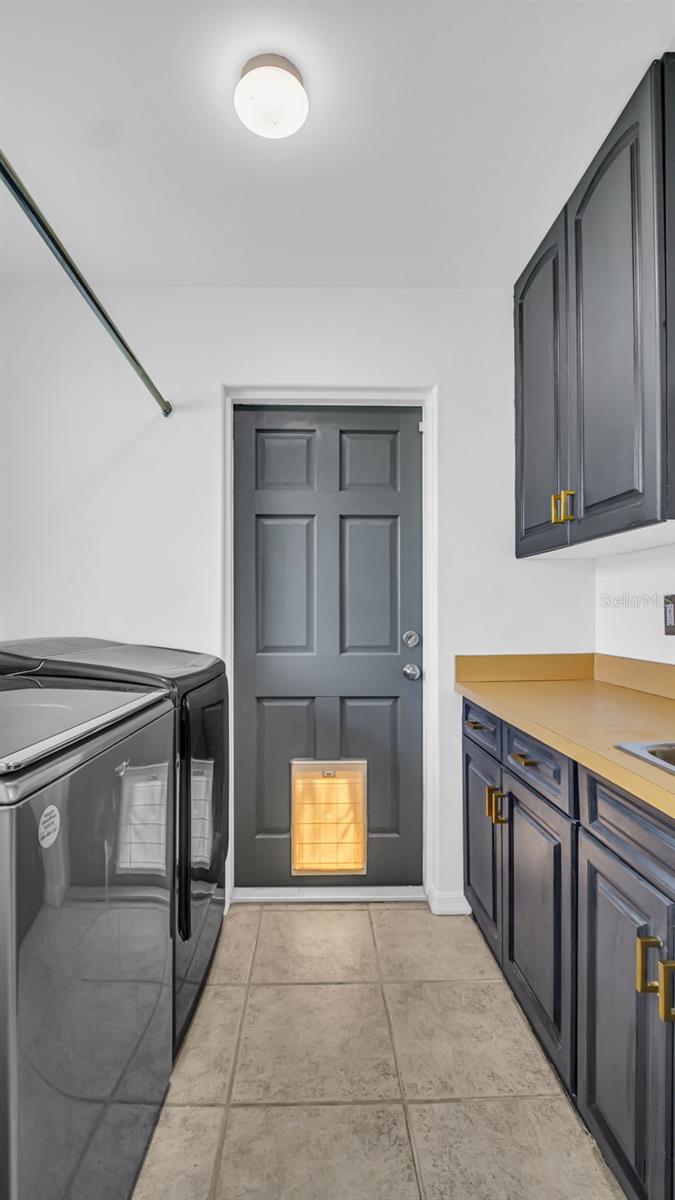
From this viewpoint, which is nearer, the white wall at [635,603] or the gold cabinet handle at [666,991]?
the gold cabinet handle at [666,991]

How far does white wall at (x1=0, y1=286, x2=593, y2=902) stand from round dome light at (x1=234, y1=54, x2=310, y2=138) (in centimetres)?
102

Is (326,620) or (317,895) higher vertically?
(326,620)

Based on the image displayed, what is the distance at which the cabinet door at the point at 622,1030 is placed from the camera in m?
1.08

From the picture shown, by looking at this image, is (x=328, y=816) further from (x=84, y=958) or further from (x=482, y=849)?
(x=84, y=958)

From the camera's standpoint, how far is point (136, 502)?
2.55 m

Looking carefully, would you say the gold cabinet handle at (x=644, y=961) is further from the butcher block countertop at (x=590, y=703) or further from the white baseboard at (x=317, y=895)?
the white baseboard at (x=317, y=895)

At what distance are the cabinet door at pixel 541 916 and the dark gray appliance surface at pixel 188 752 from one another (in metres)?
0.88

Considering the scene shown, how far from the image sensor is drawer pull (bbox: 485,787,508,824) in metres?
1.97

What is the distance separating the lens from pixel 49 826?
2.89 feet

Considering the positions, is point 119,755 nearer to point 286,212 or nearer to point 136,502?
point 136,502

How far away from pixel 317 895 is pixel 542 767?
1405 millimetres

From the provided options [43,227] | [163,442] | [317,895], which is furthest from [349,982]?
[43,227]

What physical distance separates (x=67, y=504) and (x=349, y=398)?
3.86 ft

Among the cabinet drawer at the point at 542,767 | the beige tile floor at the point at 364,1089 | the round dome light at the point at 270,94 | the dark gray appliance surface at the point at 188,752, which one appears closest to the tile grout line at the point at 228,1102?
the beige tile floor at the point at 364,1089
